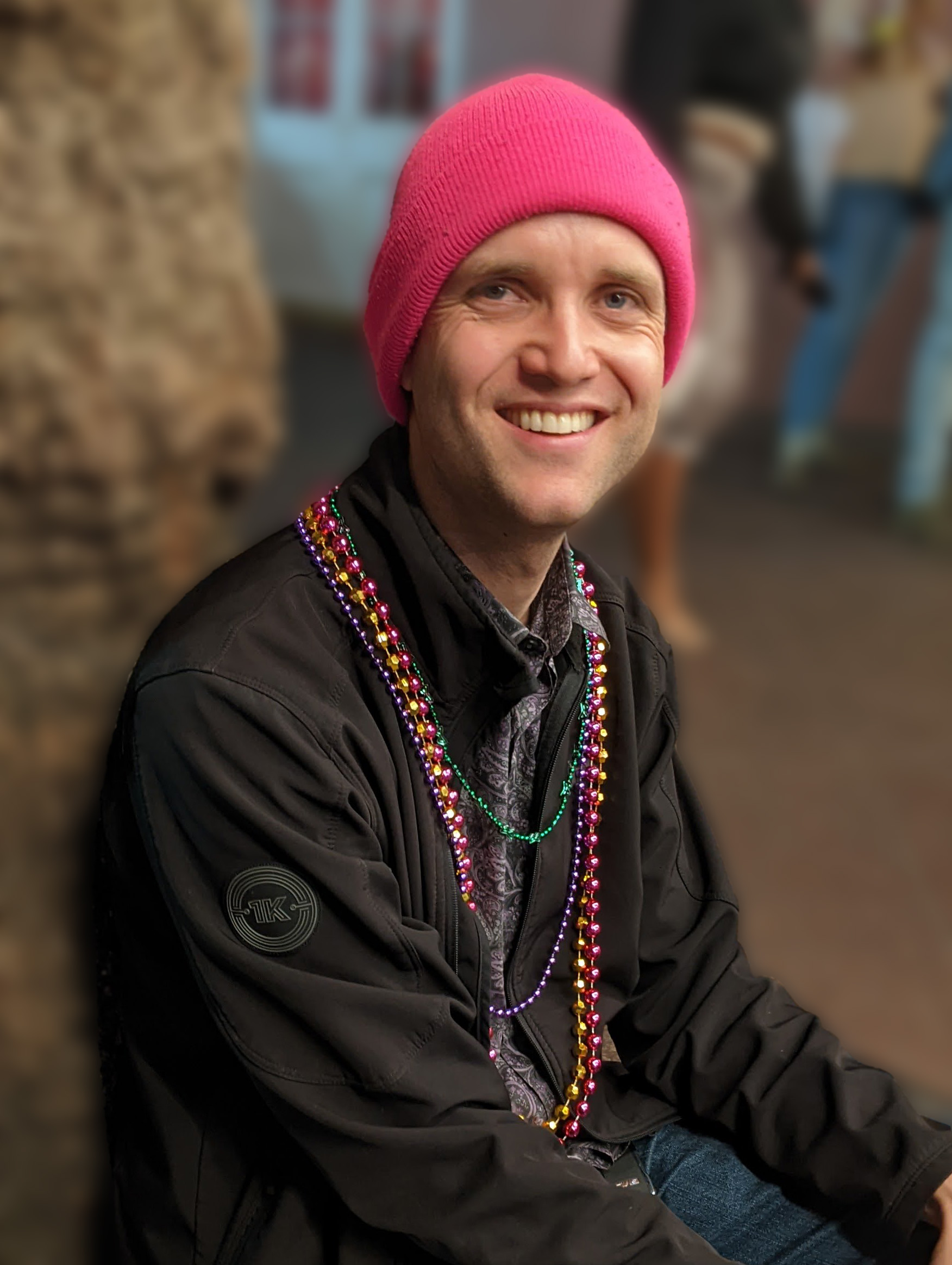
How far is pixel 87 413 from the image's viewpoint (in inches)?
69.8

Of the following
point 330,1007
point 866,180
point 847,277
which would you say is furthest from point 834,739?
point 330,1007

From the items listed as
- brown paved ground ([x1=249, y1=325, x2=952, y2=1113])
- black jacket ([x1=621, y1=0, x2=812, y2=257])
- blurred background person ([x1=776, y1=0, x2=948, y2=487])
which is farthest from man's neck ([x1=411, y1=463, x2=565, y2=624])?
blurred background person ([x1=776, y1=0, x2=948, y2=487])

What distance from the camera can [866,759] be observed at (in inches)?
122

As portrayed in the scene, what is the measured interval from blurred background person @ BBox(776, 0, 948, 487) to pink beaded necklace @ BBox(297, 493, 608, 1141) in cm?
200

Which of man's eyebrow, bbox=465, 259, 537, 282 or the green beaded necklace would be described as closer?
man's eyebrow, bbox=465, 259, 537, 282

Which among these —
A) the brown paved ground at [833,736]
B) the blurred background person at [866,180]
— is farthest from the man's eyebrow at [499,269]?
the blurred background person at [866,180]

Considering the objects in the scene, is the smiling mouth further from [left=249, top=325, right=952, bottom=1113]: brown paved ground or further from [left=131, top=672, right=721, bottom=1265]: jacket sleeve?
[left=249, top=325, right=952, bottom=1113]: brown paved ground

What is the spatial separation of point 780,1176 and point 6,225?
1295 millimetres

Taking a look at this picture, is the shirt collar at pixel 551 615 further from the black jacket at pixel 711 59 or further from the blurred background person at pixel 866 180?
the blurred background person at pixel 866 180

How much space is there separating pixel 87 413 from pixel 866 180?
1.80 metres

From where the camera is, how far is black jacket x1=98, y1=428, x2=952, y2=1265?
0.90 metres

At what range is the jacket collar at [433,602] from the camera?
989 millimetres

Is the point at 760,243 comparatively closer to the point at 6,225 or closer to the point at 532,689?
the point at 6,225

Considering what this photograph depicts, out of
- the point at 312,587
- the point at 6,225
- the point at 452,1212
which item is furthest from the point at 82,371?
the point at 452,1212
